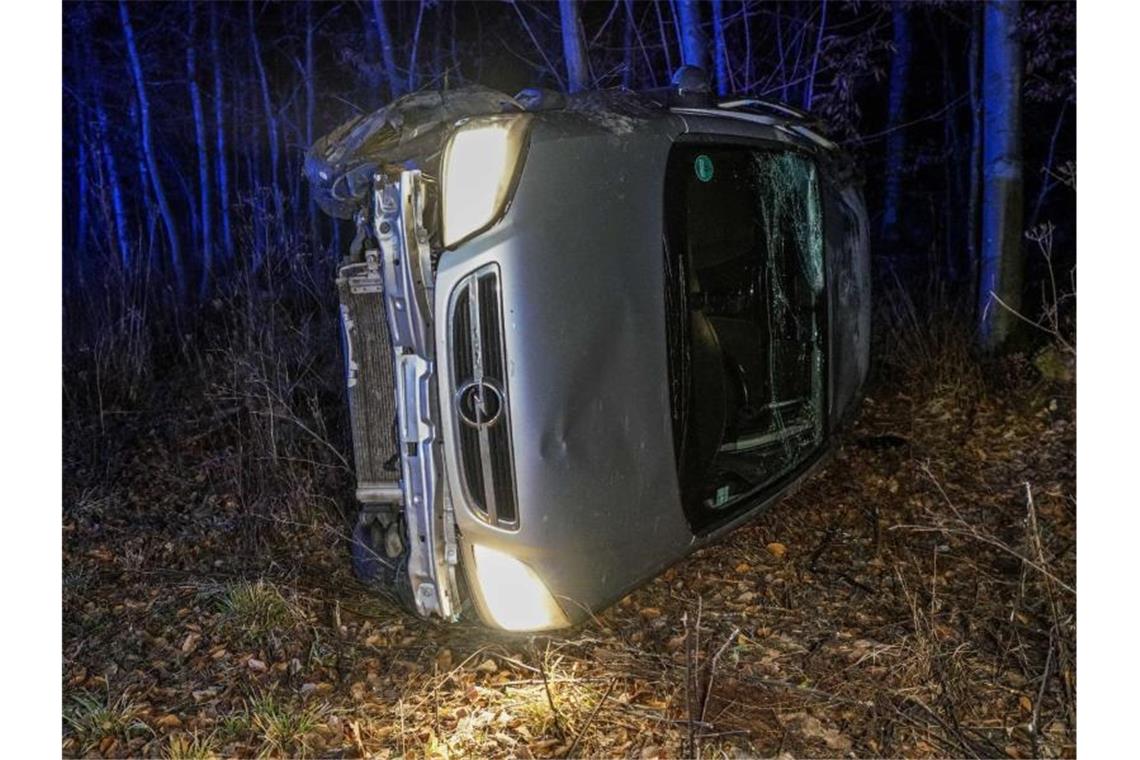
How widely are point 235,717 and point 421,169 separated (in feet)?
5.40

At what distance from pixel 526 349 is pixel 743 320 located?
1.54 m

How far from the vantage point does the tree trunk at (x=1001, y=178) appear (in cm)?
543

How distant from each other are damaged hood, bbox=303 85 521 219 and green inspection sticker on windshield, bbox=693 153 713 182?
2.13 ft

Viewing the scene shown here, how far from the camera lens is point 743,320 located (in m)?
3.67

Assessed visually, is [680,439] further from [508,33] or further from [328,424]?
[508,33]

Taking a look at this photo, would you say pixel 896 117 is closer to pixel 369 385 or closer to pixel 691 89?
pixel 691 89

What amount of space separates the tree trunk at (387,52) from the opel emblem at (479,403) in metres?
8.58

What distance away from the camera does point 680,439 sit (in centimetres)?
275

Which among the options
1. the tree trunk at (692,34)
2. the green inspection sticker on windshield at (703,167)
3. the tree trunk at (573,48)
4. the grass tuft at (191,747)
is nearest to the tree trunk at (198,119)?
the tree trunk at (573,48)

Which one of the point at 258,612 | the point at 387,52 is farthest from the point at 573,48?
the point at 387,52

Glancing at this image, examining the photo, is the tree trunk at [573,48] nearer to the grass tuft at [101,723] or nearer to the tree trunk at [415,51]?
the tree trunk at [415,51]

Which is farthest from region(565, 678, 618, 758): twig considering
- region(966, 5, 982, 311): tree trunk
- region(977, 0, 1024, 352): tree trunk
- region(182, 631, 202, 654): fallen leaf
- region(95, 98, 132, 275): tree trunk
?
region(95, 98, 132, 275): tree trunk

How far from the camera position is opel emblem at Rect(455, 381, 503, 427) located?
2410mm

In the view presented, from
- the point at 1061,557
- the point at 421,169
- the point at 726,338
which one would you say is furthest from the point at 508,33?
the point at 1061,557
